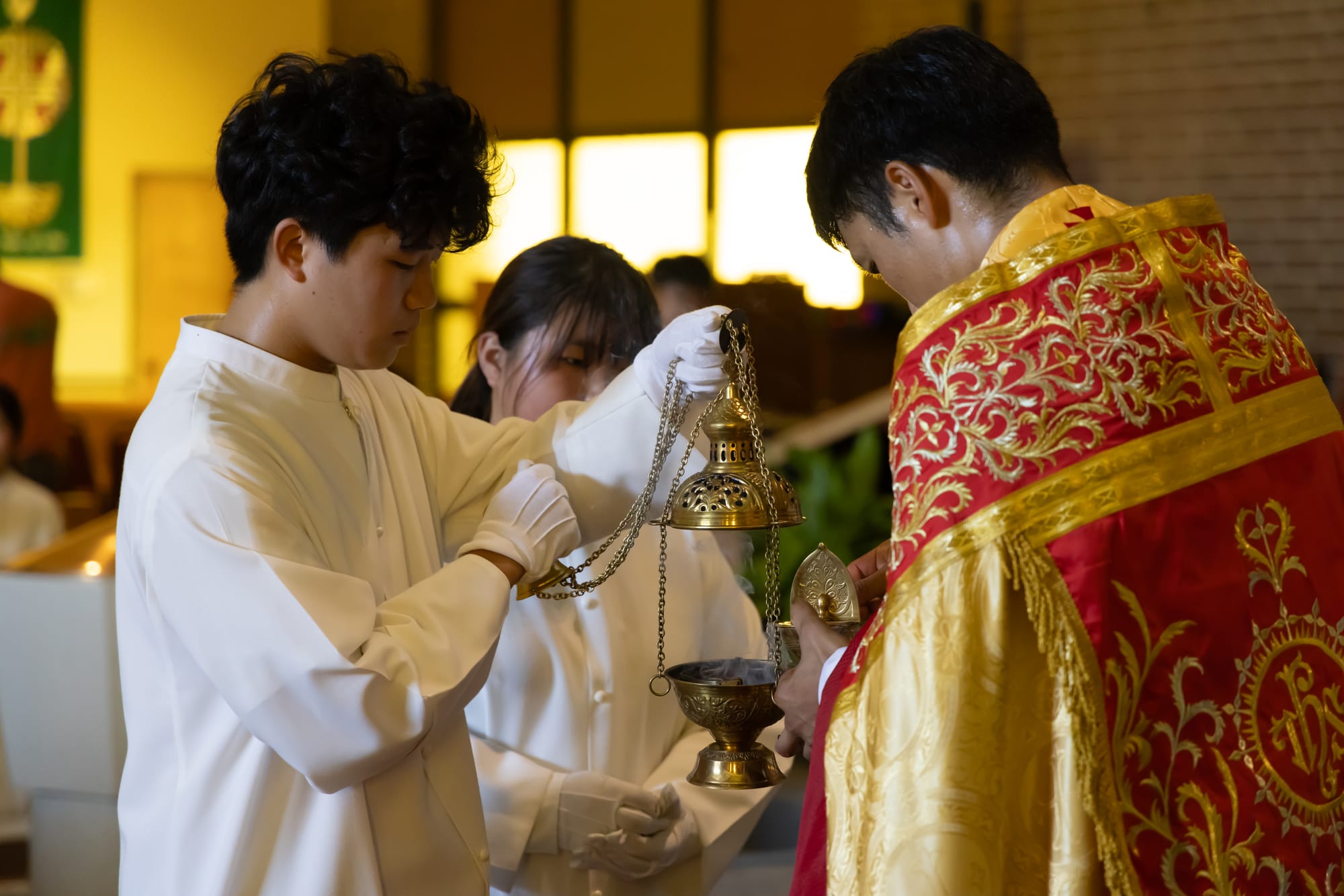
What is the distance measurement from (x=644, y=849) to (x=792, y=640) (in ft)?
1.58

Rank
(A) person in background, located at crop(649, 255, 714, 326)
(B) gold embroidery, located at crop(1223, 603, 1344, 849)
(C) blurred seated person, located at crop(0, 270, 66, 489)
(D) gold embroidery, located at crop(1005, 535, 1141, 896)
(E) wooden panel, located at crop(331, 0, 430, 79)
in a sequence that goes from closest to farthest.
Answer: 1. (D) gold embroidery, located at crop(1005, 535, 1141, 896)
2. (B) gold embroidery, located at crop(1223, 603, 1344, 849)
3. (A) person in background, located at crop(649, 255, 714, 326)
4. (C) blurred seated person, located at crop(0, 270, 66, 489)
5. (E) wooden panel, located at crop(331, 0, 430, 79)

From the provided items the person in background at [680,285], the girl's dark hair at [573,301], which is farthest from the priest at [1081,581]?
the person in background at [680,285]

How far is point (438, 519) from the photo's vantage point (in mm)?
2023

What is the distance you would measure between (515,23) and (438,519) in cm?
835

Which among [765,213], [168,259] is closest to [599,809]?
[765,213]

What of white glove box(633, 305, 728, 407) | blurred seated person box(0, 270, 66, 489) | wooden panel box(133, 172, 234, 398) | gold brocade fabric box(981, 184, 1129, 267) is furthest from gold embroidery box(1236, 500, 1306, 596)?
wooden panel box(133, 172, 234, 398)

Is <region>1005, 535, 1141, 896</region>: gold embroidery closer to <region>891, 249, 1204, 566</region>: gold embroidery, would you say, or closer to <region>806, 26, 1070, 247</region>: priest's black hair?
<region>891, 249, 1204, 566</region>: gold embroidery

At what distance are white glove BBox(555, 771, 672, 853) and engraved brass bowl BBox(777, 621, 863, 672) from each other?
1.29 feet

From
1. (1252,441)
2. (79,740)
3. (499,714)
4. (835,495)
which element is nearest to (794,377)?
(835,495)

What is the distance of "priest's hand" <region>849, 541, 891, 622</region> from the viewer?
1905mm

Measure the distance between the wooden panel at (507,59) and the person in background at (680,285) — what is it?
5492mm

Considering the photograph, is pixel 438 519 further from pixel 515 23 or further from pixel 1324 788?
pixel 515 23

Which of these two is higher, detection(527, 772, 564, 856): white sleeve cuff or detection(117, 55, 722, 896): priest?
detection(117, 55, 722, 896): priest

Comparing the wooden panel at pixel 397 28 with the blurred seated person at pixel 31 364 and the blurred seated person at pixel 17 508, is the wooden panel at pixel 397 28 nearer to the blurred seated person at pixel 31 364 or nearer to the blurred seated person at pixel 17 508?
the blurred seated person at pixel 31 364
